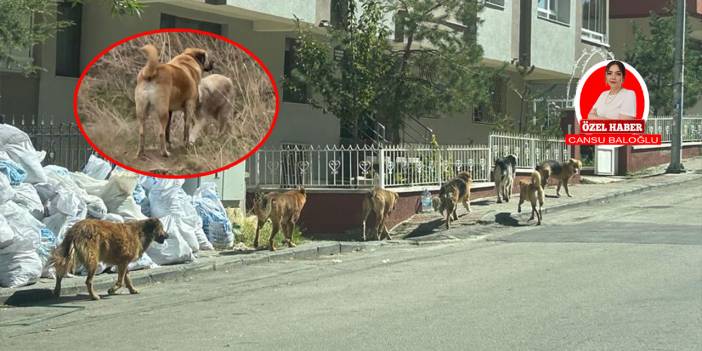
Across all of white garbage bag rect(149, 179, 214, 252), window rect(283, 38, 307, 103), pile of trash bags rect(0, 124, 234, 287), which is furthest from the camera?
window rect(283, 38, 307, 103)

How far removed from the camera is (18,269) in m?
11.9

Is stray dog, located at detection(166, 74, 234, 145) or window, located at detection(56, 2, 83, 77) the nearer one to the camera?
stray dog, located at detection(166, 74, 234, 145)

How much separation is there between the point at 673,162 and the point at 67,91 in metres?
18.6

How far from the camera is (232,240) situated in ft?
53.7

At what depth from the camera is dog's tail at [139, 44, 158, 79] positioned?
7465 mm

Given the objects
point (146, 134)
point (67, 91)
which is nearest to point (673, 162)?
point (67, 91)

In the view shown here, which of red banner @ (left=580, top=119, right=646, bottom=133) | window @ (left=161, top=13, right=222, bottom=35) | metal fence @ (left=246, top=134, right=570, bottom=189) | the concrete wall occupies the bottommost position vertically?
metal fence @ (left=246, top=134, right=570, bottom=189)

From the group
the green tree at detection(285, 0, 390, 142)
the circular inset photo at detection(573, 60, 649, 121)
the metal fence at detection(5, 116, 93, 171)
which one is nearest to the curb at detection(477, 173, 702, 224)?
the circular inset photo at detection(573, 60, 649, 121)

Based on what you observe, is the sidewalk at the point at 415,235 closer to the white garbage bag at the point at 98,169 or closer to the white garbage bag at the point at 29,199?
the white garbage bag at the point at 29,199

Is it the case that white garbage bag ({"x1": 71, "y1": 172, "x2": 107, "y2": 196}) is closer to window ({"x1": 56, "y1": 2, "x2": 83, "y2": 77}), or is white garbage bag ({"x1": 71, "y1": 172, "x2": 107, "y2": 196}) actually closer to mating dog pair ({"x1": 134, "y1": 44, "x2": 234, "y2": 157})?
window ({"x1": 56, "y1": 2, "x2": 83, "y2": 77})

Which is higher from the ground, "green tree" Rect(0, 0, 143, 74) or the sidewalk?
"green tree" Rect(0, 0, 143, 74)

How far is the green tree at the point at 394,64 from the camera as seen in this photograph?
21.0 meters

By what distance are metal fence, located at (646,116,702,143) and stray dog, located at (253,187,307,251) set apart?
18782 mm

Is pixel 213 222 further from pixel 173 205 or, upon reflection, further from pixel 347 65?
pixel 347 65
